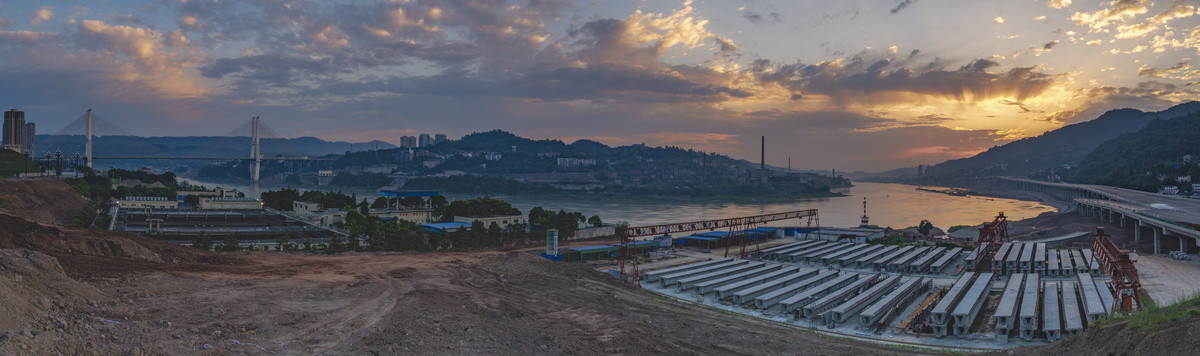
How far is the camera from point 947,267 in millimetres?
21500

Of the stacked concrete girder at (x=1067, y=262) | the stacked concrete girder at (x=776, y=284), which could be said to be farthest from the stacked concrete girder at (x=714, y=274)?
the stacked concrete girder at (x=1067, y=262)

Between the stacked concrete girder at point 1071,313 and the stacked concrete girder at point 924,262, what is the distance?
4.74 meters

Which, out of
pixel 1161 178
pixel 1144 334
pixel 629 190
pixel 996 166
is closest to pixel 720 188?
pixel 629 190

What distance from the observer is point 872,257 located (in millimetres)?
22688

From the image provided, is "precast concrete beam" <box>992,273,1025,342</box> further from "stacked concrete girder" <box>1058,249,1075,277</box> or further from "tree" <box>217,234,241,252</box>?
"tree" <box>217,234,241,252</box>

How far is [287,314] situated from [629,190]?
89.8m

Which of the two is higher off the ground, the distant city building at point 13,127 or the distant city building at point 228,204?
the distant city building at point 13,127

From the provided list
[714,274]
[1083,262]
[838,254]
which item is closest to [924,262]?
[838,254]

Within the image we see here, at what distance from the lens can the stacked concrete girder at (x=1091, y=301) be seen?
12.0 m

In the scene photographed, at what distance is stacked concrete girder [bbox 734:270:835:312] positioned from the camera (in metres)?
14.6

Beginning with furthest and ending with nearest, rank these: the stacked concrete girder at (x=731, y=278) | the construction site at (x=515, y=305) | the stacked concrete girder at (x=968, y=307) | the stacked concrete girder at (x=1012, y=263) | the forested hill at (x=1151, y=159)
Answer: the forested hill at (x=1151, y=159) < the stacked concrete girder at (x=1012, y=263) < the stacked concrete girder at (x=731, y=278) < the stacked concrete girder at (x=968, y=307) < the construction site at (x=515, y=305)

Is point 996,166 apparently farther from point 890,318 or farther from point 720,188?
point 890,318

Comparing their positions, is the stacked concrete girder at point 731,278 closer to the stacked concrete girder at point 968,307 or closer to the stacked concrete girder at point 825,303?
the stacked concrete girder at point 825,303

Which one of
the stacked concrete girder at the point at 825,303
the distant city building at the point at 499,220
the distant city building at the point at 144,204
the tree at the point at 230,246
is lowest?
the stacked concrete girder at the point at 825,303
